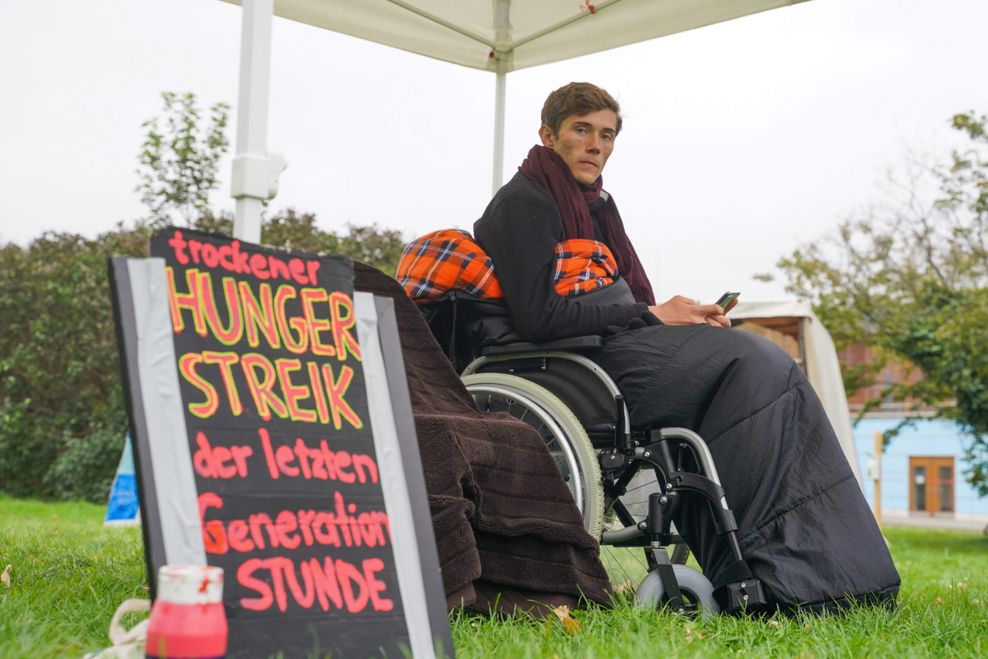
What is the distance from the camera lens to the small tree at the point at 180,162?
981 centimetres

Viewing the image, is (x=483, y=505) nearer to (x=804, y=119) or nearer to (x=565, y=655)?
(x=565, y=655)

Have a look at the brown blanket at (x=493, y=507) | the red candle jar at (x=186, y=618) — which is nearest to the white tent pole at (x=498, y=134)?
the brown blanket at (x=493, y=507)

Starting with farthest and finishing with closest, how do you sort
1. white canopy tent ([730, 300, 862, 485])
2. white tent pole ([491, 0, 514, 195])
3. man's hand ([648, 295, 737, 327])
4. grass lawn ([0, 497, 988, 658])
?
white canopy tent ([730, 300, 862, 485]), white tent pole ([491, 0, 514, 195]), man's hand ([648, 295, 737, 327]), grass lawn ([0, 497, 988, 658])

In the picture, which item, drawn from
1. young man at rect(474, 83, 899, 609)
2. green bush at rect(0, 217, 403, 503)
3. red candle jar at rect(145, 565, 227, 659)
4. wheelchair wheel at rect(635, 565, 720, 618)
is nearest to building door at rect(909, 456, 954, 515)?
green bush at rect(0, 217, 403, 503)

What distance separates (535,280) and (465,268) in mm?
211

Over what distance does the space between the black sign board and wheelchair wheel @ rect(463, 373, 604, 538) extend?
84 cm

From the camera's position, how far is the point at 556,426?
8.75 feet

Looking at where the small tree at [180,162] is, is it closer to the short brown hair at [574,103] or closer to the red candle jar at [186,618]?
the short brown hair at [574,103]

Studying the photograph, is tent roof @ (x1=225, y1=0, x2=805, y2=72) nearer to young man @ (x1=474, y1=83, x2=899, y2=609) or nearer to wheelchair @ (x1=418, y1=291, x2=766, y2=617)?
young man @ (x1=474, y1=83, x2=899, y2=609)

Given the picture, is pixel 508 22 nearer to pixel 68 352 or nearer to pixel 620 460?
pixel 620 460

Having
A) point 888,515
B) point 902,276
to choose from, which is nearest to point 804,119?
point 902,276

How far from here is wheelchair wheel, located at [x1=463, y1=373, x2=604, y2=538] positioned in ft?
8.47

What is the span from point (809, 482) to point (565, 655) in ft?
3.04

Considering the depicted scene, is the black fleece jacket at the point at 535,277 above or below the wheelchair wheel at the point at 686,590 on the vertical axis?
above
